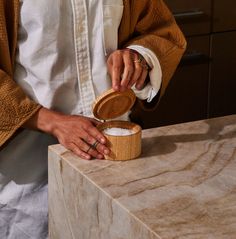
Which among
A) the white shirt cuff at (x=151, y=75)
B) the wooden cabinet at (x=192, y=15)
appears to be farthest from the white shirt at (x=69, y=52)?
the wooden cabinet at (x=192, y=15)

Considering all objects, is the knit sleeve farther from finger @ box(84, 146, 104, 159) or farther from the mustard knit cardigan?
finger @ box(84, 146, 104, 159)

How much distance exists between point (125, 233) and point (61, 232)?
0.78 ft

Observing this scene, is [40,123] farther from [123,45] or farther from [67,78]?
[123,45]

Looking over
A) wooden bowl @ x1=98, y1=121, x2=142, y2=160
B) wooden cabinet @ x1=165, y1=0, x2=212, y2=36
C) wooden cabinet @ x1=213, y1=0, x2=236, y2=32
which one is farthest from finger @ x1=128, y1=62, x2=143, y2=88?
wooden cabinet @ x1=213, y1=0, x2=236, y2=32

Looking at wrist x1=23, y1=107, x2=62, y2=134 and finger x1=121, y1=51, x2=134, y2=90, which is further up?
finger x1=121, y1=51, x2=134, y2=90

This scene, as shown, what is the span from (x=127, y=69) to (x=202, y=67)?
1200 millimetres

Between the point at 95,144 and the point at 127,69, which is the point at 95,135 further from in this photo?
the point at 127,69

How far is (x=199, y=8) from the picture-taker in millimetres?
2195

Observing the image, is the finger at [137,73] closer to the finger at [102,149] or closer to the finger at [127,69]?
the finger at [127,69]

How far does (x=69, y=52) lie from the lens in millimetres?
1246

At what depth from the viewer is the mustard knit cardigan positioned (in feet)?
3.84

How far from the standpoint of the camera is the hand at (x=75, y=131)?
1090 mm

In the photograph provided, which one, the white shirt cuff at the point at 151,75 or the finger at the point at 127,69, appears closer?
the finger at the point at 127,69

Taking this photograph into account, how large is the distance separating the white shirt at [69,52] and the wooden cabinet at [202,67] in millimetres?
926
